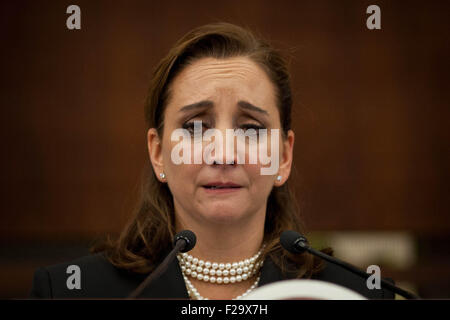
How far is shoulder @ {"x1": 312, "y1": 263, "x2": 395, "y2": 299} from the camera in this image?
1039 millimetres

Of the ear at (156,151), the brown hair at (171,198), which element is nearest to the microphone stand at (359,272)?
the brown hair at (171,198)

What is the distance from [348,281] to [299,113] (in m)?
1.15

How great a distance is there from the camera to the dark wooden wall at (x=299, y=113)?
211 cm

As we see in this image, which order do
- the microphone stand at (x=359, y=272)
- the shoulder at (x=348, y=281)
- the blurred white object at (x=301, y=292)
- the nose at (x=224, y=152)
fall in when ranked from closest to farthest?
the blurred white object at (x=301, y=292)
the microphone stand at (x=359, y=272)
the nose at (x=224, y=152)
the shoulder at (x=348, y=281)

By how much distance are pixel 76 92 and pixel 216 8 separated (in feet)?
2.32

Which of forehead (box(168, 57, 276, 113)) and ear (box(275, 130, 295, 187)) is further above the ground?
forehead (box(168, 57, 276, 113))

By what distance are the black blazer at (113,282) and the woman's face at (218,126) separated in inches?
4.9

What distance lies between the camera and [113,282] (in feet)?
3.29

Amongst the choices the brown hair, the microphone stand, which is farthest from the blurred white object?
the brown hair

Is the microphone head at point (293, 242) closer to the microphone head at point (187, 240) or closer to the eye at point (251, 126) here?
the microphone head at point (187, 240)

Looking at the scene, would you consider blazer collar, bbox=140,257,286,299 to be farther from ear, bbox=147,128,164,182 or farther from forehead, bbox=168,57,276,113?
forehead, bbox=168,57,276,113
